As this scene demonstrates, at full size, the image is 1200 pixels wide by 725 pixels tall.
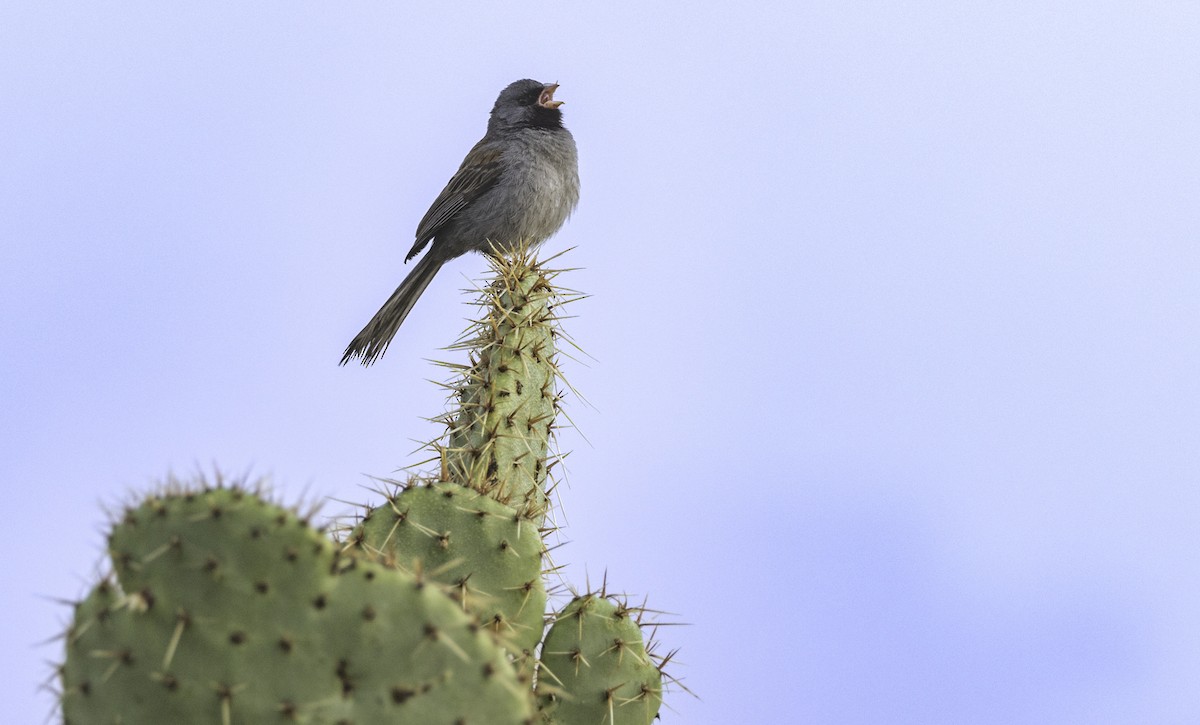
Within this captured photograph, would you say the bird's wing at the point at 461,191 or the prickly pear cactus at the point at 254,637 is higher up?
the bird's wing at the point at 461,191

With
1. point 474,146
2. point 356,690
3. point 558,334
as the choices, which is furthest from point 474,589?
point 474,146

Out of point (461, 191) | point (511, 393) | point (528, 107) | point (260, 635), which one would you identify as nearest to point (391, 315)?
point (461, 191)

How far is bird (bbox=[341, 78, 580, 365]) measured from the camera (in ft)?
27.4

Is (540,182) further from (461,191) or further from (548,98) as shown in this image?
(548,98)

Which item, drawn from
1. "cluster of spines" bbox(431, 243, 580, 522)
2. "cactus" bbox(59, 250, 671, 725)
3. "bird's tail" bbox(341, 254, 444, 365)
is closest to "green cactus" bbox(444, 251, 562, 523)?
"cluster of spines" bbox(431, 243, 580, 522)

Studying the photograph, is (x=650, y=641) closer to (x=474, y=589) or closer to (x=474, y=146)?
(x=474, y=589)

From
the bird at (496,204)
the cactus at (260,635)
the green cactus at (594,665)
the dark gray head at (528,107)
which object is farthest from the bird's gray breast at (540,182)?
the cactus at (260,635)

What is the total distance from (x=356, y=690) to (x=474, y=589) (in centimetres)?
88

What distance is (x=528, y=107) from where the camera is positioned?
29.6 ft

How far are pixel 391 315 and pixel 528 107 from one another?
190 centimetres

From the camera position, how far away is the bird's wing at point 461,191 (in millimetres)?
8406

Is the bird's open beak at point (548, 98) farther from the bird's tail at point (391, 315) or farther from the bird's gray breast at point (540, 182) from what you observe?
the bird's tail at point (391, 315)

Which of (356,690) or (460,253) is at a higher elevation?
(460,253)

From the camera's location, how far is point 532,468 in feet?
14.3
